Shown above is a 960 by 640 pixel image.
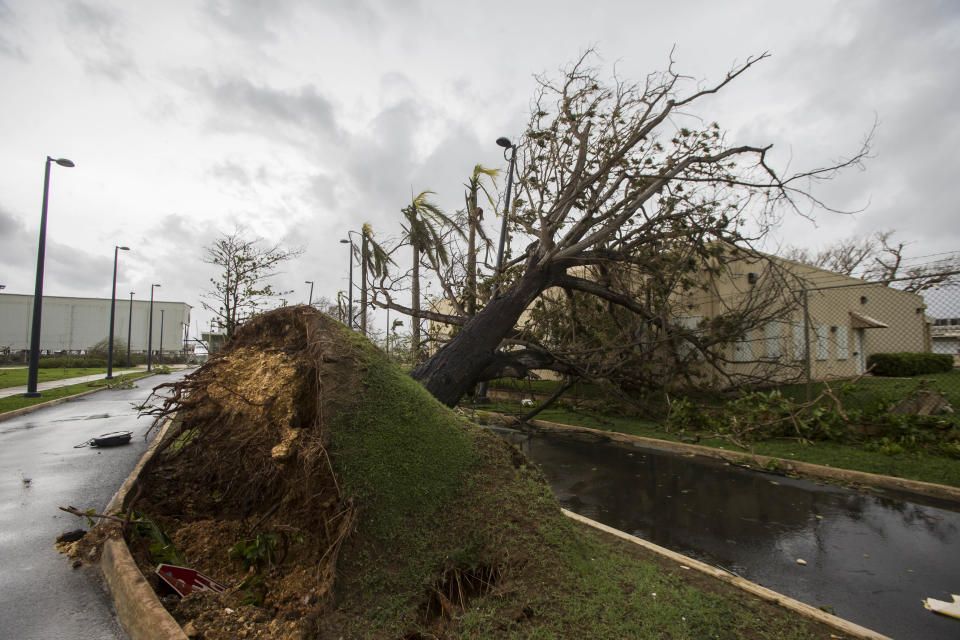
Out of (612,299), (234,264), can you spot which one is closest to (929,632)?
(612,299)

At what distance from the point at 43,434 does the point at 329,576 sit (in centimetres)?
1067

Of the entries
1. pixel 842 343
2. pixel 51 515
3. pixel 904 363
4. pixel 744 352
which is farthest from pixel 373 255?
pixel 904 363

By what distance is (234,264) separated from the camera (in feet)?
46.4

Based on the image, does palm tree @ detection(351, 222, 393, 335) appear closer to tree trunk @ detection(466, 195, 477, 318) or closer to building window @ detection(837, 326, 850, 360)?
tree trunk @ detection(466, 195, 477, 318)

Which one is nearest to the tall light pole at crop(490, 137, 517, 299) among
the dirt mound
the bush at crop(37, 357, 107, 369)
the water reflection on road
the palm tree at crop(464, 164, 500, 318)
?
the palm tree at crop(464, 164, 500, 318)

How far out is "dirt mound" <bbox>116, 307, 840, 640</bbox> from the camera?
260cm

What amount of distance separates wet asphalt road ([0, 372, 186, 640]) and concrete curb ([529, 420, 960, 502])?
7814 millimetres

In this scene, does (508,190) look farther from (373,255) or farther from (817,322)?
(817,322)

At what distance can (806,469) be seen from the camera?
7023 millimetres

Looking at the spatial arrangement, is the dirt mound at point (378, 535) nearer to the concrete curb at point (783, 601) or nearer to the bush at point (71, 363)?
the concrete curb at point (783, 601)

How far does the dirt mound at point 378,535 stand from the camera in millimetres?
2600

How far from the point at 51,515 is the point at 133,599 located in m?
3.20

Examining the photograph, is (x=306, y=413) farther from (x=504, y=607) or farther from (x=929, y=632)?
(x=929, y=632)

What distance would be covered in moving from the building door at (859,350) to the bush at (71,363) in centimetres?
4782
